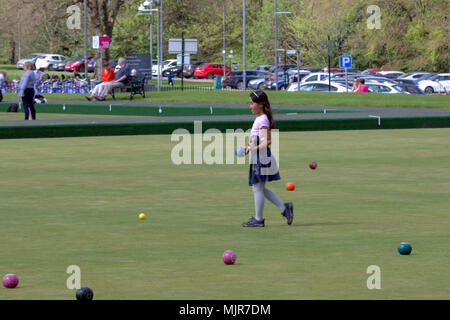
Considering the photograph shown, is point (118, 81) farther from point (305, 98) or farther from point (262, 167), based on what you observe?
point (262, 167)

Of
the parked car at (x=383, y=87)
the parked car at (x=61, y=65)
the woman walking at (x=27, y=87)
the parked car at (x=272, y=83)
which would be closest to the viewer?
the woman walking at (x=27, y=87)

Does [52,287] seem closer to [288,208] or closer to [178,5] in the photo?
[288,208]

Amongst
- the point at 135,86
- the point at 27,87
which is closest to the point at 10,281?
the point at 27,87

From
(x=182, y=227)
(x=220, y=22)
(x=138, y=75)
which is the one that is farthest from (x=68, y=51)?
(x=182, y=227)

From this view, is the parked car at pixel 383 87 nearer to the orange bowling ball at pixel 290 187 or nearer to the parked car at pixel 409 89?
the parked car at pixel 409 89

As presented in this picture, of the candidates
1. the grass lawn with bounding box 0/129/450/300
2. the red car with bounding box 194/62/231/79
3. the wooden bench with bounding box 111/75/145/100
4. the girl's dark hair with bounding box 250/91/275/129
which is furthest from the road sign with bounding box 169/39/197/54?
the girl's dark hair with bounding box 250/91/275/129

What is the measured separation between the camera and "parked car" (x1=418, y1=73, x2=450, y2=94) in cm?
5303

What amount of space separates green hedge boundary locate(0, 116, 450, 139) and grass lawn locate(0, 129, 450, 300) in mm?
4364

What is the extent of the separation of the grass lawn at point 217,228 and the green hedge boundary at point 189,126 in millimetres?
4364

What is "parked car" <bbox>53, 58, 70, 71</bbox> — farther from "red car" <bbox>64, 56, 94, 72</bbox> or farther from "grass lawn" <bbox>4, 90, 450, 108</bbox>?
"grass lawn" <bbox>4, 90, 450, 108</bbox>

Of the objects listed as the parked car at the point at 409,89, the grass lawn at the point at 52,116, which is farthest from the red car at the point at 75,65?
the grass lawn at the point at 52,116

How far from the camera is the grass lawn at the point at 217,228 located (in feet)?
26.1

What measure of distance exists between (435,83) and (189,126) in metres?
31.2
